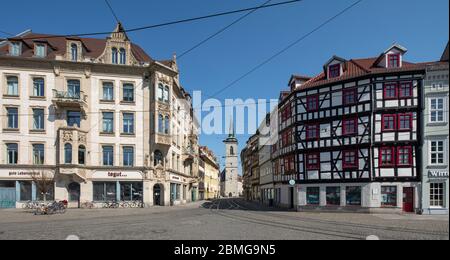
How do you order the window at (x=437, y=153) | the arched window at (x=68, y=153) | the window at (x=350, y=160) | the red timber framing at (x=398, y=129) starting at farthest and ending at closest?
the arched window at (x=68, y=153) → the window at (x=350, y=160) → the red timber framing at (x=398, y=129) → the window at (x=437, y=153)

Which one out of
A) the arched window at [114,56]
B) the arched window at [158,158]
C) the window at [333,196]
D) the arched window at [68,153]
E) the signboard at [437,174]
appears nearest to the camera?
the signboard at [437,174]

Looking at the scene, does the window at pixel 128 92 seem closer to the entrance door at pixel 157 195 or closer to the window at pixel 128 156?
the window at pixel 128 156

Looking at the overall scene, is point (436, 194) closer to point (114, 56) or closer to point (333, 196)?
point (333, 196)

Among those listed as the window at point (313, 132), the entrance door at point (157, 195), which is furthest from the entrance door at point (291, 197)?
the entrance door at point (157, 195)

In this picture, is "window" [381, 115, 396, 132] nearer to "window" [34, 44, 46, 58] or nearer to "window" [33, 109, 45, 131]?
"window" [33, 109, 45, 131]

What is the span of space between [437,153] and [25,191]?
3908 cm

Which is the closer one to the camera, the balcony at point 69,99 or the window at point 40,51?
the balcony at point 69,99

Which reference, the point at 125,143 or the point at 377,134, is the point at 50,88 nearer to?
the point at 125,143

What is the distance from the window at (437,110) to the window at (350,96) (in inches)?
223

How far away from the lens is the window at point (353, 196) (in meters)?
26.9
